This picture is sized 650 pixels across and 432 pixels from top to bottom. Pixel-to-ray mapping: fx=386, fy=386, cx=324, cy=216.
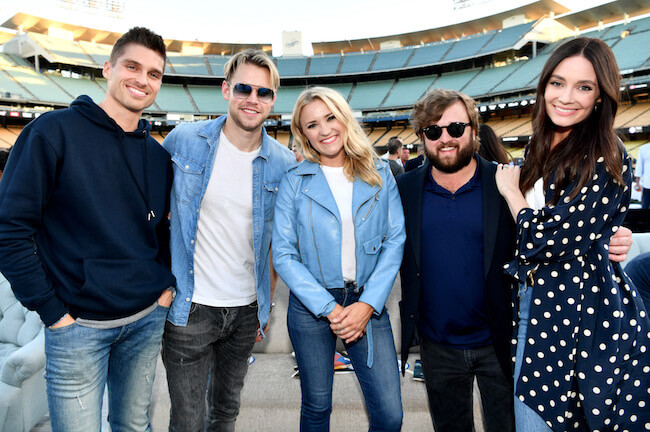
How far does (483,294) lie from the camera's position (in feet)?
5.94

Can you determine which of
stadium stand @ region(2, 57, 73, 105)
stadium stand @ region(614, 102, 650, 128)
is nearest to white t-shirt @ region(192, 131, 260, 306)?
stadium stand @ region(614, 102, 650, 128)

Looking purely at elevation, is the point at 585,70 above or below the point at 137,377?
above

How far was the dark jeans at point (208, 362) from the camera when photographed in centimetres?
191

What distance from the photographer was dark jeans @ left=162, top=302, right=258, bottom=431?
1910 millimetres

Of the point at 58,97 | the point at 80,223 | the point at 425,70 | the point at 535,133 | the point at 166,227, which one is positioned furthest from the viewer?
the point at 425,70

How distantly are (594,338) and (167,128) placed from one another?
102 ft

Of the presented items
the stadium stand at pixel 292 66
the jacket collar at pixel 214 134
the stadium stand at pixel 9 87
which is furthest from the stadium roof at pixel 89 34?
the jacket collar at pixel 214 134

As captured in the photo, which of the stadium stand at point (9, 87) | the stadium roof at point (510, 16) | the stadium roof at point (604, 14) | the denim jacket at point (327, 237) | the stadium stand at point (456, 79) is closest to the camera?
the denim jacket at point (327, 237)

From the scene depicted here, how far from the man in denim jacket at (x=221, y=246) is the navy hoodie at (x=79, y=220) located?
22 centimetres

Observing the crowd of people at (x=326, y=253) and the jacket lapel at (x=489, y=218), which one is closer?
the crowd of people at (x=326, y=253)

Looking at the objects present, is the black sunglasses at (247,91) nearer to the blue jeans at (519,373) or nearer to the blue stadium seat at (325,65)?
the blue jeans at (519,373)

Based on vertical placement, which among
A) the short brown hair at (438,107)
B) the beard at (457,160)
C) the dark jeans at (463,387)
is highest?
the short brown hair at (438,107)

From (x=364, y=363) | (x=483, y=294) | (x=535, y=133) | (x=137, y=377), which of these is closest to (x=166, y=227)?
(x=137, y=377)

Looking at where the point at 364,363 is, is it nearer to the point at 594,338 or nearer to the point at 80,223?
the point at 594,338
